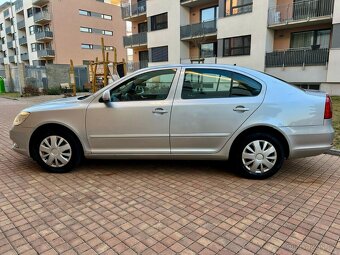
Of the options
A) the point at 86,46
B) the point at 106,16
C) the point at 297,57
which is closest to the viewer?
the point at 297,57

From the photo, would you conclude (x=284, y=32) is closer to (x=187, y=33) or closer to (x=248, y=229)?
(x=187, y=33)

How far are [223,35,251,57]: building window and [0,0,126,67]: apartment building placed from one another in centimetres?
2705

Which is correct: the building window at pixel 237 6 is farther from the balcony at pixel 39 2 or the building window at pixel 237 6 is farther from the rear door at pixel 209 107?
the balcony at pixel 39 2

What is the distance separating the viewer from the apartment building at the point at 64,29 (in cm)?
3756

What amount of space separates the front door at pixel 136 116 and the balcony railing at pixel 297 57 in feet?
46.4

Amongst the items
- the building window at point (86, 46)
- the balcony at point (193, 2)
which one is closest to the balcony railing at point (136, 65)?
the balcony at point (193, 2)

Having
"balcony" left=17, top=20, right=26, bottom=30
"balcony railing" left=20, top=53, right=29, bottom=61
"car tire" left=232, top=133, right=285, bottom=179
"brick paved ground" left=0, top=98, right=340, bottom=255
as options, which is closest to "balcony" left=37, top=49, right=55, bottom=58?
"balcony railing" left=20, top=53, right=29, bottom=61

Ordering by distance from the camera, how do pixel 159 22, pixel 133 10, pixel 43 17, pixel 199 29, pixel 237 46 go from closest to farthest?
pixel 237 46 → pixel 199 29 → pixel 159 22 → pixel 133 10 → pixel 43 17

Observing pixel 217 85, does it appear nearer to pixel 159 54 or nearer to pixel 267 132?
pixel 267 132

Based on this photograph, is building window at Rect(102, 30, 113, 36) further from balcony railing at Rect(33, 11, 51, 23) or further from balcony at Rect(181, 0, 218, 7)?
balcony at Rect(181, 0, 218, 7)

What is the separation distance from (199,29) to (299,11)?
7.43 metres

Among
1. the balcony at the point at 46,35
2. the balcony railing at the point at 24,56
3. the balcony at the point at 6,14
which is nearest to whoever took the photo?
the balcony at the point at 46,35

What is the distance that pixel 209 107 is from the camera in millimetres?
3826

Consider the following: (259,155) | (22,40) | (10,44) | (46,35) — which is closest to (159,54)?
(259,155)
